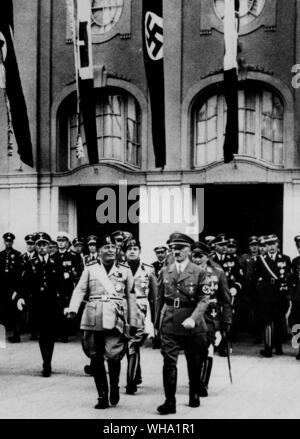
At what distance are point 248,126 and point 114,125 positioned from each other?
3.09 meters

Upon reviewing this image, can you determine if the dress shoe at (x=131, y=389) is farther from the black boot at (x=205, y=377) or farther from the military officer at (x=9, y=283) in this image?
the military officer at (x=9, y=283)

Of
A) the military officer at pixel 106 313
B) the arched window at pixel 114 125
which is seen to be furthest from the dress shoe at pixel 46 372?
the arched window at pixel 114 125

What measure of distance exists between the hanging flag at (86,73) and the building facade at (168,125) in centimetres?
151

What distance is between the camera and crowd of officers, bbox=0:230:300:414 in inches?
340

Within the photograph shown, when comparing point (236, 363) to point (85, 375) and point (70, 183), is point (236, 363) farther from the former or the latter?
point (70, 183)

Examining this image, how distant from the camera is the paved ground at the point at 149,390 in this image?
330 inches

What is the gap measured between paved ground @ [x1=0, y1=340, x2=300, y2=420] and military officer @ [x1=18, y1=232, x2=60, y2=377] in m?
0.43

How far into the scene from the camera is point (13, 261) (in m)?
15.0

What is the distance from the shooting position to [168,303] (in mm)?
8711

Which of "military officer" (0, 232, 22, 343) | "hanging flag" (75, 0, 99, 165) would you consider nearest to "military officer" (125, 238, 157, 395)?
"military officer" (0, 232, 22, 343)

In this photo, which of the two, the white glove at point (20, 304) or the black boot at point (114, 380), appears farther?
the white glove at point (20, 304)

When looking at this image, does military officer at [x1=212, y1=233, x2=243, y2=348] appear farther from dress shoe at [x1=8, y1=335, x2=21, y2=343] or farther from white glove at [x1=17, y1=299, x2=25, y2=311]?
dress shoe at [x1=8, y1=335, x2=21, y2=343]

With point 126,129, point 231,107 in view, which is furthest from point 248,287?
point 126,129

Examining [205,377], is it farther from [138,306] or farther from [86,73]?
[86,73]
